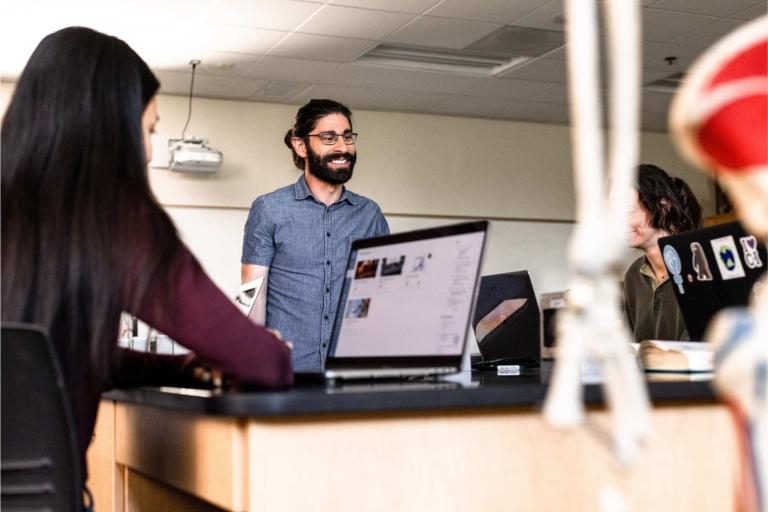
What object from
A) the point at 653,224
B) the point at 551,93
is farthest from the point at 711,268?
the point at 551,93

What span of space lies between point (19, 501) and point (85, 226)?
35cm

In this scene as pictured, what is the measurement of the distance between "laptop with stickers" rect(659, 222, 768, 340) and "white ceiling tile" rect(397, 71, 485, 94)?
4.45 m

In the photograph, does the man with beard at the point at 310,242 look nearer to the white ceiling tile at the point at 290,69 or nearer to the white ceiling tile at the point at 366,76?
the white ceiling tile at the point at 290,69

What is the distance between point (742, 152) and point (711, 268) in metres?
1.44

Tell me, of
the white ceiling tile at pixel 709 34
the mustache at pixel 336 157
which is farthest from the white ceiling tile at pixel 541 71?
the mustache at pixel 336 157

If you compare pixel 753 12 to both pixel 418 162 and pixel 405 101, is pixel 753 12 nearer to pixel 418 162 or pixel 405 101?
pixel 405 101

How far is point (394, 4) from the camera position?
5.12m

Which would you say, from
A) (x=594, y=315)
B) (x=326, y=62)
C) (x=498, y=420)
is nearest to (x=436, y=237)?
(x=498, y=420)

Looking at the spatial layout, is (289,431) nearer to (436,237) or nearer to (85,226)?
(85,226)

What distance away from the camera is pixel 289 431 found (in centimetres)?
125

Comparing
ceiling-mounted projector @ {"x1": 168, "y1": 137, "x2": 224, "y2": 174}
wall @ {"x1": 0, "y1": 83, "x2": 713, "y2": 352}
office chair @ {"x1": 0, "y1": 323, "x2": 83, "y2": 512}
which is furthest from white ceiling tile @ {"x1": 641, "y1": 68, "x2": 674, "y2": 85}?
office chair @ {"x1": 0, "y1": 323, "x2": 83, "y2": 512}

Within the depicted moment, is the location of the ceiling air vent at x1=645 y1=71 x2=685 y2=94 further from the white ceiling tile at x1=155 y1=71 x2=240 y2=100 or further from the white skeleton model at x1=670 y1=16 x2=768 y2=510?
the white skeleton model at x1=670 y1=16 x2=768 y2=510

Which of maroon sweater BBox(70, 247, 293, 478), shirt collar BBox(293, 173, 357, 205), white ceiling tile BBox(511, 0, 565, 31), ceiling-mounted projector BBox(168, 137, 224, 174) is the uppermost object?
white ceiling tile BBox(511, 0, 565, 31)

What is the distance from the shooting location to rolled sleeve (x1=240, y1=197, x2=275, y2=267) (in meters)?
3.37
